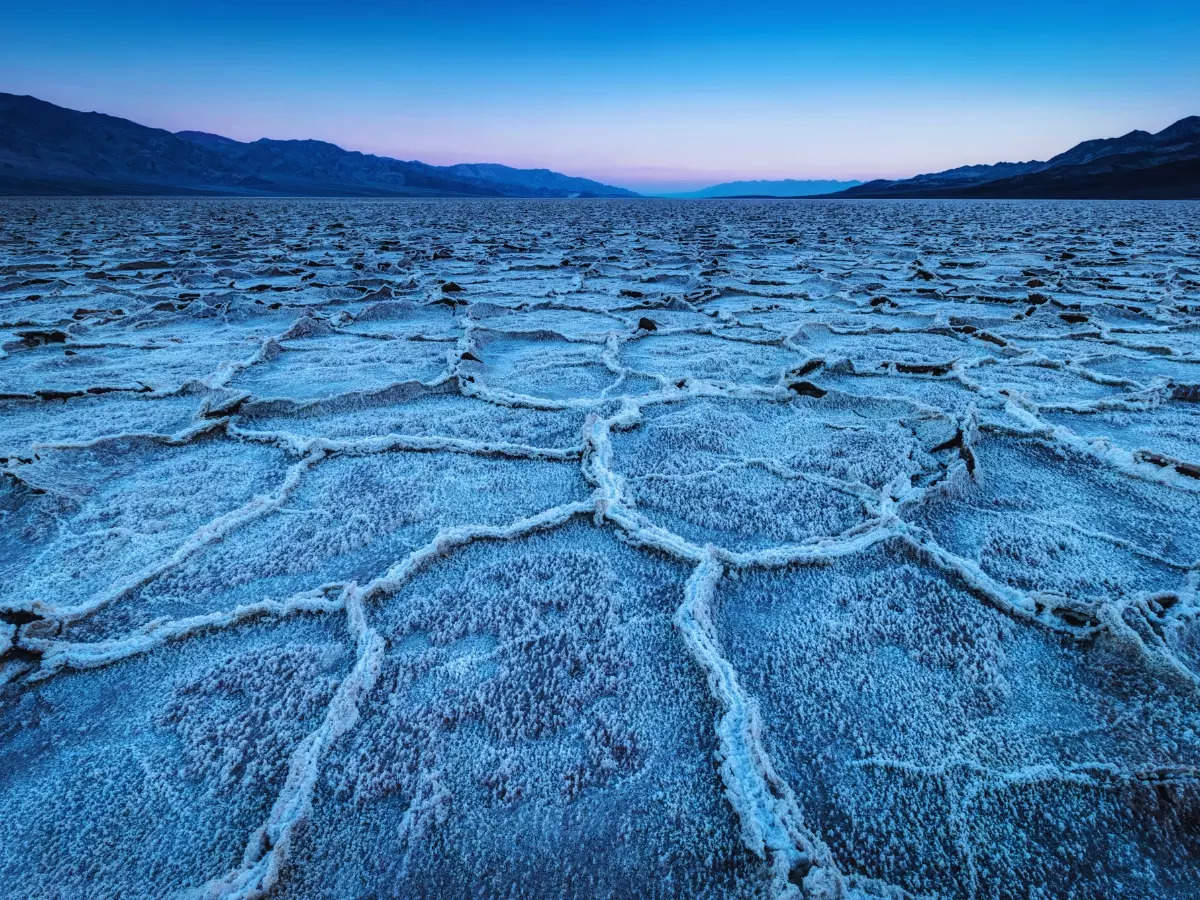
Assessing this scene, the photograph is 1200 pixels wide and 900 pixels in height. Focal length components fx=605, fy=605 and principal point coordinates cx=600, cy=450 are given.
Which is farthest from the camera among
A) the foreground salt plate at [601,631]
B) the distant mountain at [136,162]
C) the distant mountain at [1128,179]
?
the distant mountain at [136,162]

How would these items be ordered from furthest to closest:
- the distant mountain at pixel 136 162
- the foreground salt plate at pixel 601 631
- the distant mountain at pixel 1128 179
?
the distant mountain at pixel 136 162 → the distant mountain at pixel 1128 179 → the foreground salt plate at pixel 601 631

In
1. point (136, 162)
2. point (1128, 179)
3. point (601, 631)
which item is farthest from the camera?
point (136, 162)

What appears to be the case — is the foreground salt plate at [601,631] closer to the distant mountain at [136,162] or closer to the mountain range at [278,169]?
the mountain range at [278,169]

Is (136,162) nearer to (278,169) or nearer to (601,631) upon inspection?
(278,169)

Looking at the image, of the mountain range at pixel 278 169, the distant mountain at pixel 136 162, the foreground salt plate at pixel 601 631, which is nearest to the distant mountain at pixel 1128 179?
the mountain range at pixel 278 169

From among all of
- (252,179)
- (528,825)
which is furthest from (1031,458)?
(252,179)

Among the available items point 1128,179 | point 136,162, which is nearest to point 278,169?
point 136,162

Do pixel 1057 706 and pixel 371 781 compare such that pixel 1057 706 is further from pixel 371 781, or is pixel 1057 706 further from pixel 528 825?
pixel 371 781

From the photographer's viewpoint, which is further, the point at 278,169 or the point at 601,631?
the point at 278,169

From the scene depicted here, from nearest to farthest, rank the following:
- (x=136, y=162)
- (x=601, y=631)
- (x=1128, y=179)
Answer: (x=601, y=631) → (x=1128, y=179) → (x=136, y=162)
